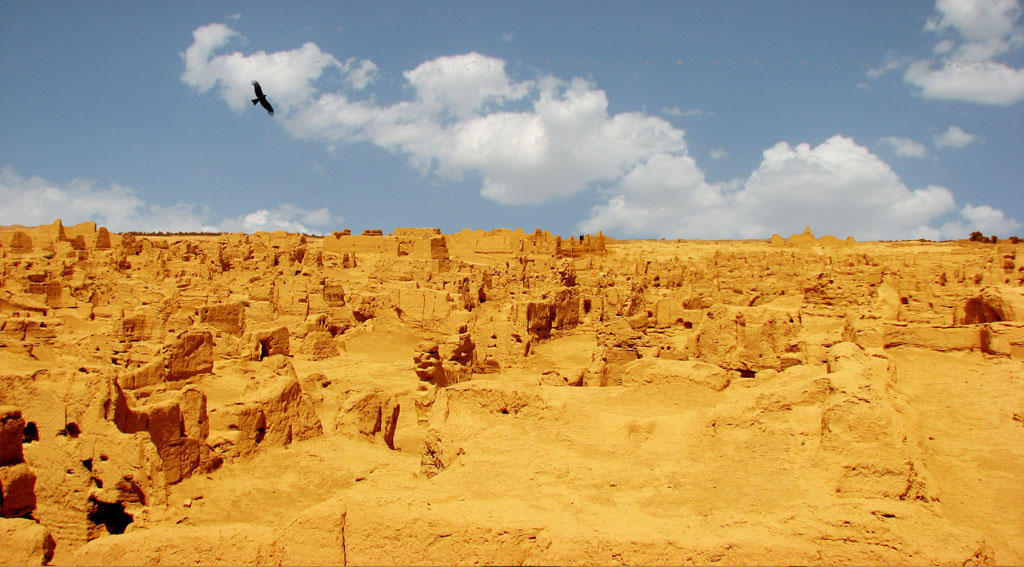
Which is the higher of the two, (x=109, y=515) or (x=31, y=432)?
(x=31, y=432)

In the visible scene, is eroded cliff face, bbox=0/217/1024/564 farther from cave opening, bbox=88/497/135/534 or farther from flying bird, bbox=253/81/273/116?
flying bird, bbox=253/81/273/116

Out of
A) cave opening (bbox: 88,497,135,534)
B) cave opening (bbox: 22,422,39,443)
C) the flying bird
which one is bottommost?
cave opening (bbox: 88,497,135,534)

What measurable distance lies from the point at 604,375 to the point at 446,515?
6386 millimetres

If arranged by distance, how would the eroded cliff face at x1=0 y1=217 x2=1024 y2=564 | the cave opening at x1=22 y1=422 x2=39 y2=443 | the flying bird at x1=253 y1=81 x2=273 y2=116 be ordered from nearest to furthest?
the eroded cliff face at x1=0 y1=217 x2=1024 y2=564 → the cave opening at x1=22 y1=422 x2=39 y2=443 → the flying bird at x1=253 y1=81 x2=273 y2=116

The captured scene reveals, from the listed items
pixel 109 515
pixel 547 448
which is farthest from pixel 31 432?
pixel 547 448

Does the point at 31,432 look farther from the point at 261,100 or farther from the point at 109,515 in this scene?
the point at 261,100

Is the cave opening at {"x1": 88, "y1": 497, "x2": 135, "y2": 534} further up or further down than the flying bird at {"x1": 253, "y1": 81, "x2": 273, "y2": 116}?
further down

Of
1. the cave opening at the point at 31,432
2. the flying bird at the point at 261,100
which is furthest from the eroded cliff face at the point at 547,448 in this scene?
the flying bird at the point at 261,100

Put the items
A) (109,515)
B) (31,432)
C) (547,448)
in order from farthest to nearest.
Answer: (31,432)
(547,448)
(109,515)

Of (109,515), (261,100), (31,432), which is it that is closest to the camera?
(109,515)

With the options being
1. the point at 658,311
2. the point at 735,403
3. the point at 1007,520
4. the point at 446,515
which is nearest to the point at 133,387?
the point at 446,515

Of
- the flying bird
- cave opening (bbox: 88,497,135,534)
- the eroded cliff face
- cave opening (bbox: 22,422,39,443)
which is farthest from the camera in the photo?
the flying bird

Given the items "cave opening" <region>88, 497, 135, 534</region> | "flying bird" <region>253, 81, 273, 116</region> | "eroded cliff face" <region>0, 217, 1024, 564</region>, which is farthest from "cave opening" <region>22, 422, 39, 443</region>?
"flying bird" <region>253, 81, 273, 116</region>

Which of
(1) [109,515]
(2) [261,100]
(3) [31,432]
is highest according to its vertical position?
(2) [261,100]
